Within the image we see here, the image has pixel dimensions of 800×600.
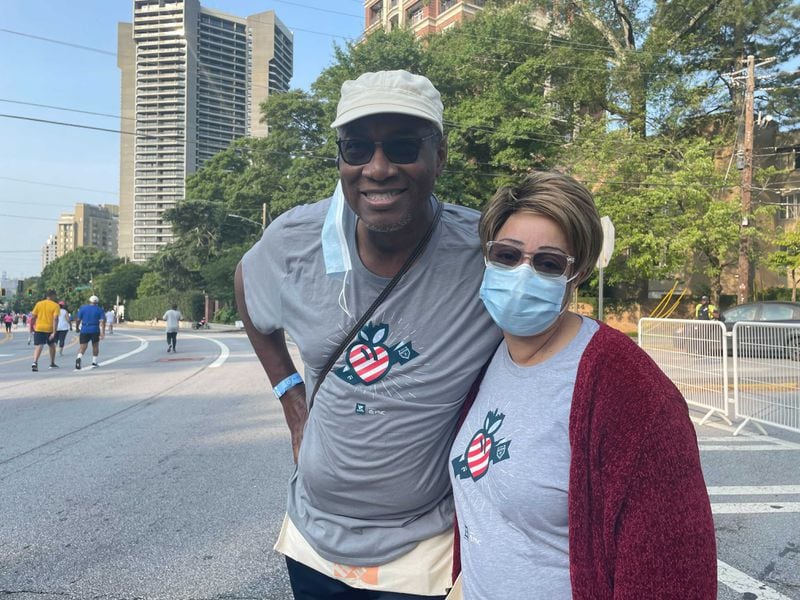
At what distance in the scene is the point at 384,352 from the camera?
164 cm

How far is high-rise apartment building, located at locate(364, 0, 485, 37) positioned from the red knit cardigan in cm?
4918

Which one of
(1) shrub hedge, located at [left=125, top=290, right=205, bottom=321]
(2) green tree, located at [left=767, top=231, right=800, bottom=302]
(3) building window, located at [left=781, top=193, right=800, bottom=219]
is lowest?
(1) shrub hedge, located at [left=125, top=290, right=205, bottom=321]

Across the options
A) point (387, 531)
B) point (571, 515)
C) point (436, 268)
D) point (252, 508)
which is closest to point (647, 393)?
point (571, 515)

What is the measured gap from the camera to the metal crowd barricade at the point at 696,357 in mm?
7590

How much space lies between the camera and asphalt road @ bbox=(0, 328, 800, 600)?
10.7 ft

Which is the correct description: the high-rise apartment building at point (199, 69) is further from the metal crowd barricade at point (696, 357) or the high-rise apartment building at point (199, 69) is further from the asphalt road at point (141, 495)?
the metal crowd barricade at point (696, 357)

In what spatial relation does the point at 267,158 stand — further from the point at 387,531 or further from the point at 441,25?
the point at 387,531

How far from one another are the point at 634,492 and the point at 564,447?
171 millimetres

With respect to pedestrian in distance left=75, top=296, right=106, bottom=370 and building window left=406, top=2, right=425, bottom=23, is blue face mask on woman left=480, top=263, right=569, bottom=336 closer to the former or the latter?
pedestrian in distance left=75, top=296, right=106, bottom=370

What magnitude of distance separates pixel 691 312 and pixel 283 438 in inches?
1128

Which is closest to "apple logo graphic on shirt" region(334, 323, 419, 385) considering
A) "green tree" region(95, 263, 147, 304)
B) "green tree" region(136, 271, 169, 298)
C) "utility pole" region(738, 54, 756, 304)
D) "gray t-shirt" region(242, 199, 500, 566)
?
"gray t-shirt" region(242, 199, 500, 566)

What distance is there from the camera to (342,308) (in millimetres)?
1696

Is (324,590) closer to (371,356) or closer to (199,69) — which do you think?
(371,356)

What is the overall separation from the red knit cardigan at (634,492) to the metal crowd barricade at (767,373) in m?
5.76
